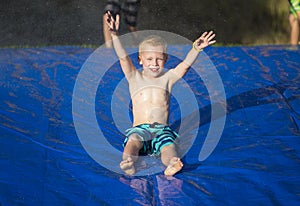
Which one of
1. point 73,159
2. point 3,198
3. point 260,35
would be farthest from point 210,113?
point 260,35

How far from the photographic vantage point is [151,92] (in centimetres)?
275

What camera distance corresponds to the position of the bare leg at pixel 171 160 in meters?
2.18

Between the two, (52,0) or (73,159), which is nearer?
(73,159)

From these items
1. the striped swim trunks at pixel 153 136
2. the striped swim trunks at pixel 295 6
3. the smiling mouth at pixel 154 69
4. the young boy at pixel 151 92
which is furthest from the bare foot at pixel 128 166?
the striped swim trunks at pixel 295 6

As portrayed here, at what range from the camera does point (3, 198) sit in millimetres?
1960

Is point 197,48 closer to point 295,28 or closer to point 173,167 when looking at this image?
point 173,167

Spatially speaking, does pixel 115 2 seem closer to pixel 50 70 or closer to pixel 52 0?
pixel 50 70

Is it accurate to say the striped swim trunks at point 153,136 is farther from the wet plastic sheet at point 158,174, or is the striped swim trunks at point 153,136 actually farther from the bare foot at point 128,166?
the bare foot at point 128,166

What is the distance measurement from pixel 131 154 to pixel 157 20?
195 inches

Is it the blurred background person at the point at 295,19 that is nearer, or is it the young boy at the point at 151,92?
the young boy at the point at 151,92

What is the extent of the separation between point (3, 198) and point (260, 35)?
19.5ft

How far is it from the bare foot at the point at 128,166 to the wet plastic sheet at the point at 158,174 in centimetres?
5

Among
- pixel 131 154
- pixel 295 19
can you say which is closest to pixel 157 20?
pixel 295 19

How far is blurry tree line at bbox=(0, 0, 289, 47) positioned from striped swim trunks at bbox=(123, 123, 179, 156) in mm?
4156
